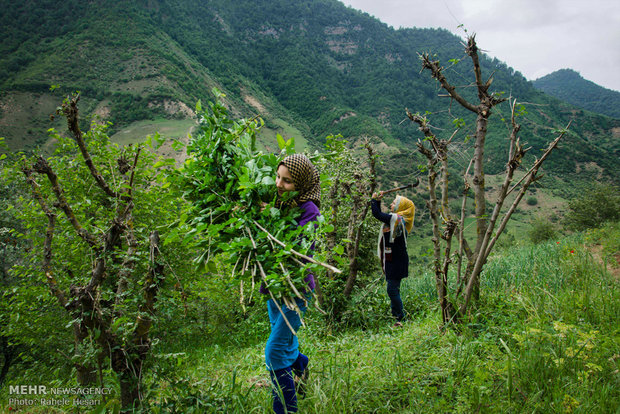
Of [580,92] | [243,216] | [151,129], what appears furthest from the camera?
[580,92]

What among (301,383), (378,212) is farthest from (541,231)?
(301,383)

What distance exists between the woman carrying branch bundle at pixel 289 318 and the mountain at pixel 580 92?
13342cm

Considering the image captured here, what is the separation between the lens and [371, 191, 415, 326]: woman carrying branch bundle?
4016 millimetres

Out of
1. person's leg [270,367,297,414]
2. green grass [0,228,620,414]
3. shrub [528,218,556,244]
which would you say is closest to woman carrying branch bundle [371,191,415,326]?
green grass [0,228,620,414]

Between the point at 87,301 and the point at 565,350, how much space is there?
3141 mm

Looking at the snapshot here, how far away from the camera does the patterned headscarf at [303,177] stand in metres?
2.12

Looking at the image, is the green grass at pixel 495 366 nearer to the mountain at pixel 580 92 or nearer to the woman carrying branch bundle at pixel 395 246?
the woman carrying branch bundle at pixel 395 246

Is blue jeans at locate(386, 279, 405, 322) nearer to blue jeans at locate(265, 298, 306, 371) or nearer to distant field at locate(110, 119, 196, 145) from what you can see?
blue jeans at locate(265, 298, 306, 371)

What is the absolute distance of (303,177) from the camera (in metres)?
2.15

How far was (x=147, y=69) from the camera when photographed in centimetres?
7281

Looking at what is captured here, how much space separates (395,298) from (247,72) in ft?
438

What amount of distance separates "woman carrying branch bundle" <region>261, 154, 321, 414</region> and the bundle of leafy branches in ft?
0.24

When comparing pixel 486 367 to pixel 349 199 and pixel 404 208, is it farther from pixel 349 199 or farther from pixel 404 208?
pixel 349 199

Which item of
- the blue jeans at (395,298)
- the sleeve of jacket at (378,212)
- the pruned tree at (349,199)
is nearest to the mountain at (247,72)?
the sleeve of jacket at (378,212)
